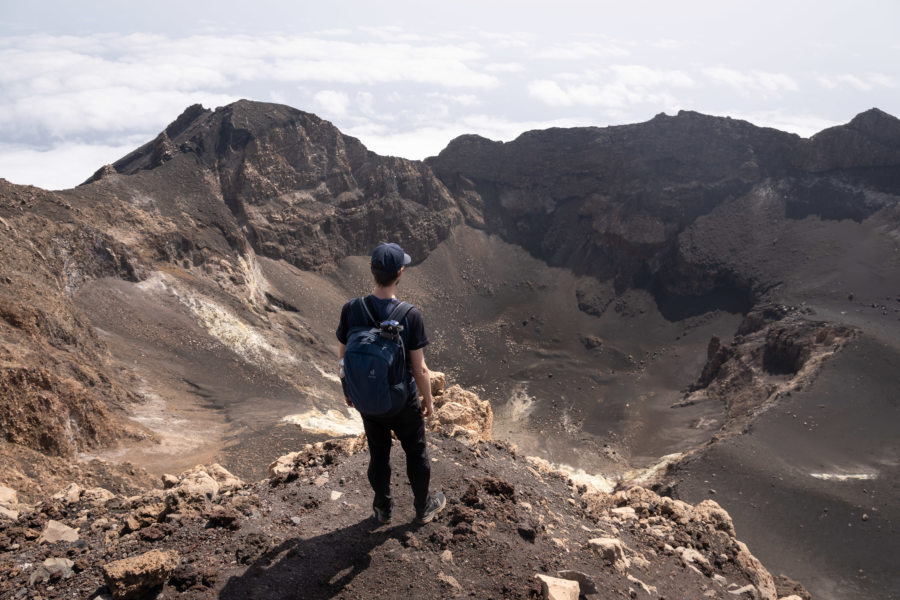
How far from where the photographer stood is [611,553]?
6.55 m

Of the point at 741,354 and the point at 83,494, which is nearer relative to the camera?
the point at 83,494

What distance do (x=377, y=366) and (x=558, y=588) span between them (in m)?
2.54

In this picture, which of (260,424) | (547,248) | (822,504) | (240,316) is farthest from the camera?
(547,248)

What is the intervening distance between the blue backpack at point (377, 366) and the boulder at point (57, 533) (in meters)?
3.36

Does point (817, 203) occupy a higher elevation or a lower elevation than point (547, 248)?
higher

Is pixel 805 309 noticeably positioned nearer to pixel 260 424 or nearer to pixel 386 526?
pixel 260 424

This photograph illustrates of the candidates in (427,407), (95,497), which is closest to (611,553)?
(427,407)

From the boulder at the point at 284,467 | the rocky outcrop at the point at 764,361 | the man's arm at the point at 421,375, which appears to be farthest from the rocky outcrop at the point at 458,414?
the rocky outcrop at the point at 764,361

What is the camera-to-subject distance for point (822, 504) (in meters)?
20.5

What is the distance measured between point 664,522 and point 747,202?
51536 millimetres

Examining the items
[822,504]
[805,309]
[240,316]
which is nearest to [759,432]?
[822,504]

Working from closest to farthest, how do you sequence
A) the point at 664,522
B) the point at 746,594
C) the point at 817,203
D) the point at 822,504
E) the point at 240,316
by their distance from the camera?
the point at 746,594
the point at 664,522
the point at 822,504
the point at 240,316
the point at 817,203

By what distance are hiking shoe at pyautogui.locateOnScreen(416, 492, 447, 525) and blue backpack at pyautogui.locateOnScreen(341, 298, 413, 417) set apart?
130cm

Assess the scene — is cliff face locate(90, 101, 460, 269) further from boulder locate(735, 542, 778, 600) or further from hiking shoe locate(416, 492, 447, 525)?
boulder locate(735, 542, 778, 600)
